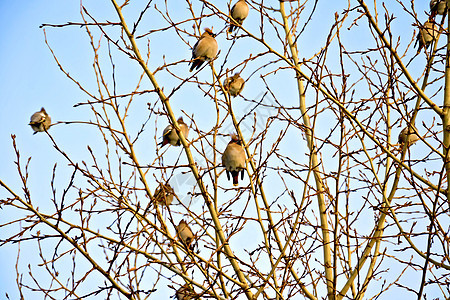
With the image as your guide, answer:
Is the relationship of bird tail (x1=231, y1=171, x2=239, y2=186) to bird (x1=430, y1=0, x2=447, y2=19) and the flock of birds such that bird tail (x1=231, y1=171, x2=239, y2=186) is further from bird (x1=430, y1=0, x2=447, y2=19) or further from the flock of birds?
bird (x1=430, y1=0, x2=447, y2=19)

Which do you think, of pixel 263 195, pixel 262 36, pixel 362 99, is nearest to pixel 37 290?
pixel 263 195

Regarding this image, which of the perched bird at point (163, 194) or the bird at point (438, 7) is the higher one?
the bird at point (438, 7)

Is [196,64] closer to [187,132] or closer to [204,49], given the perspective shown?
[204,49]

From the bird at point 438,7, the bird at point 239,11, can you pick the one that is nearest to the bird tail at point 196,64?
the bird at point 239,11

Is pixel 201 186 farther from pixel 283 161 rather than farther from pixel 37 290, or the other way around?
pixel 37 290

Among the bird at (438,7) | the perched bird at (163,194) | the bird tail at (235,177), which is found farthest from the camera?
the bird at (438,7)

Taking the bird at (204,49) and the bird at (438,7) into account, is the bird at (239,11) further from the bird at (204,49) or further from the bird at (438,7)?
the bird at (438,7)

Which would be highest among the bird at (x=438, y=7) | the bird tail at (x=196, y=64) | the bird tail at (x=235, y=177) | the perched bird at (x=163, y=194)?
the bird at (x=438, y=7)

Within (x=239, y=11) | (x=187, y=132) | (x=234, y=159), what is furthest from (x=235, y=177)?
(x=239, y=11)

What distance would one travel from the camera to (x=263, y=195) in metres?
3.66

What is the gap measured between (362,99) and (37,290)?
107 inches

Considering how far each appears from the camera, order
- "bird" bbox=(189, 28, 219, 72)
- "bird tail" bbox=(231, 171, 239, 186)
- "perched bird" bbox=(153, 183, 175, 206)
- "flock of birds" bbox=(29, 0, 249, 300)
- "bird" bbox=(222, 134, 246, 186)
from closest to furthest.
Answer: "perched bird" bbox=(153, 183, 175, 206) → "flock of birds" bbox=(29, 0, 249, 300) → "bird" bbox=(222, 134, 246, 186) → "bird tail" bbox=(231, 171, 239, 186) → "bird" bbox=(189, 28, 219, 72)

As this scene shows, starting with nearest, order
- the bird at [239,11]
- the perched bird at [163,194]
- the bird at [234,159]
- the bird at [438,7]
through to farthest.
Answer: the perched bird at [163,194] → the bird at [234,159] → the bird at [438,7] → the bird at [239,11]

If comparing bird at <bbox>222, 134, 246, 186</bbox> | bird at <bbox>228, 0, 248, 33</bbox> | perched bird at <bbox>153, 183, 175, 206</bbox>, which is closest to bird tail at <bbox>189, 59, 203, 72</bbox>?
bird at <bbox>222, 134, 246, 186</bbox>
